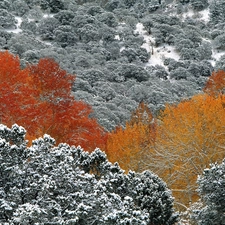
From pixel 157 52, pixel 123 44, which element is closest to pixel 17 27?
pixel 123 44

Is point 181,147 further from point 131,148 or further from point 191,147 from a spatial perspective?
point 131,148

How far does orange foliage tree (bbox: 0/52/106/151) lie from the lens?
23297mm

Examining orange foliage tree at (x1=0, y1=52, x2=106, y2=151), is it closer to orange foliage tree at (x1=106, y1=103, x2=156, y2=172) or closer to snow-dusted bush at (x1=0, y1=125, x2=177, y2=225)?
orange foliage tree at (x1=106, y1=103, x2=156, y2=172)

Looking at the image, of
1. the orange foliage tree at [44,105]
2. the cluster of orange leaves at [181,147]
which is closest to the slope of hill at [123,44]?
the orange foliage tree at [44,105]

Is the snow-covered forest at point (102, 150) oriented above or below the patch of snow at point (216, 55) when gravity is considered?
below

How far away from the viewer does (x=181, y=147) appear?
2431 centimetres

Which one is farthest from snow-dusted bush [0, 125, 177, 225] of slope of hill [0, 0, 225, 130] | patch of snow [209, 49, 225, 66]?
patch of snow [209, 49, 225, 66]

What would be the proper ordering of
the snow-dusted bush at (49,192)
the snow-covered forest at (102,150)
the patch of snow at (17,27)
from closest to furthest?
the snow-dusted bush at (49,192) → the snow-covered forest at (102,150) → the patch of snow at (17,27)

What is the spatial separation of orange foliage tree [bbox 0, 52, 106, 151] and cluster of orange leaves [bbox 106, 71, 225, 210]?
235 cm

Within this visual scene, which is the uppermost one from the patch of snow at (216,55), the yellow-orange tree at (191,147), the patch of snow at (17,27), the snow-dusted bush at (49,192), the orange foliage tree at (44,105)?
the patch of snow at (17,27)

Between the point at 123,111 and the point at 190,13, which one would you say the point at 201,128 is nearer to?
the point at 123,111

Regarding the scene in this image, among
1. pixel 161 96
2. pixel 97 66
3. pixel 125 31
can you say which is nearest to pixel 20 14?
pixel 125 31

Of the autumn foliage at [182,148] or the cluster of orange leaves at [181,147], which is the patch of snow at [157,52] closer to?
the cluster of orange leaves at [181,147]

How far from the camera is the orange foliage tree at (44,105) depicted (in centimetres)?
2330
